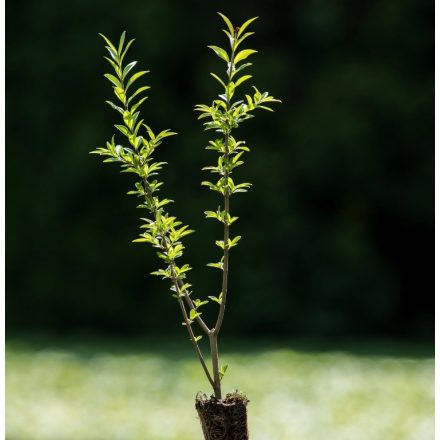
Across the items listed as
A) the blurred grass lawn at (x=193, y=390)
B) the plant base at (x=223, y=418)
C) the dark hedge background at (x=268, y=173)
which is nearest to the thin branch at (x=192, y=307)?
the plant base at (x=223, y=418)

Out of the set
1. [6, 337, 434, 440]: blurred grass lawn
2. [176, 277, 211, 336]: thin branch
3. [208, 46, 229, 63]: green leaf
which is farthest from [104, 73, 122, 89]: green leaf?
[6, 337, 434, 440]: blurred grass lawn

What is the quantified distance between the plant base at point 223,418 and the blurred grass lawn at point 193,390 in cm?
290

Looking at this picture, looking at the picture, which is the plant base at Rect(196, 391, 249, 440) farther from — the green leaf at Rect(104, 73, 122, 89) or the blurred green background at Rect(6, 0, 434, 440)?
the blurred green background at Rect(6, 0, 434, 440)

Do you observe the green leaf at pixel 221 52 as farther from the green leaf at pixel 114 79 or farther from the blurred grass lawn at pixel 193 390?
the blurred grass lawn at pixel 193 390

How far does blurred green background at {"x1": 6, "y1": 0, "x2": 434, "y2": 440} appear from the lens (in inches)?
249

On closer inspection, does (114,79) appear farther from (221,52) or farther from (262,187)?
(262,187)

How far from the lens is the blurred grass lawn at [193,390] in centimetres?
416

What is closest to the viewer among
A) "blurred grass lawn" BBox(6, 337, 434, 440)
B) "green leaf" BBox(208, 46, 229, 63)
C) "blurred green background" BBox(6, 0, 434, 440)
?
"green leaf" BBox(208, 46, 229, 63)

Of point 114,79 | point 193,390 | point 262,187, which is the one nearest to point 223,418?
point 114,79

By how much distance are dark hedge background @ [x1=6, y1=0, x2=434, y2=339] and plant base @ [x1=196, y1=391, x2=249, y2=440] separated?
5.00m

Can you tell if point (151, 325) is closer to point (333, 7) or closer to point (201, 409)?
point (333, 7)

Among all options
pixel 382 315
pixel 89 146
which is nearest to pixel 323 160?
pixel 382 315

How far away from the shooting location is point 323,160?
21.0 ft

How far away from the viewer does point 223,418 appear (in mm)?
1161
